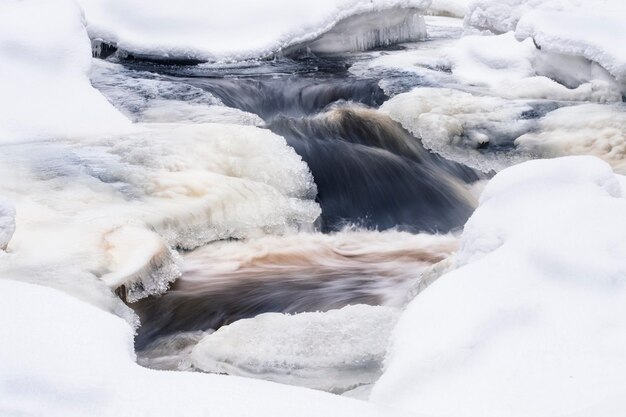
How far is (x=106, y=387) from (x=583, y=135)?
17.6ft

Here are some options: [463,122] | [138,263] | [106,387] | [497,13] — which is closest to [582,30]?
[463,122]

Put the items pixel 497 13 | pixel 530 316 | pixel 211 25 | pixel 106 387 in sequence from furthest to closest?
pixel 497 13
pixel 211 25
pixel 530 316
pixel 106 387

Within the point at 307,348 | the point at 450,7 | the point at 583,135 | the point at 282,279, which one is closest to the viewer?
the point at 307,348

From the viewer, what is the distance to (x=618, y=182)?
2971mm

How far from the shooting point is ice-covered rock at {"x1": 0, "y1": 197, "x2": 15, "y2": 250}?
11.8 feet

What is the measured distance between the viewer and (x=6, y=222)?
11.9 feet

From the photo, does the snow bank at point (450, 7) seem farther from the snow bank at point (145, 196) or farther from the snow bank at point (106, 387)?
the snow bank at point (106, 387)

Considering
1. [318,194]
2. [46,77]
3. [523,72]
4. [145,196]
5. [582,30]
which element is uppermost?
[582,30]

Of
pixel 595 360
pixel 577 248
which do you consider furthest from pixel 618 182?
pixel 595 360

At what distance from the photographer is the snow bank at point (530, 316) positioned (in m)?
1.96

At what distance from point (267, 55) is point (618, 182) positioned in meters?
5.73

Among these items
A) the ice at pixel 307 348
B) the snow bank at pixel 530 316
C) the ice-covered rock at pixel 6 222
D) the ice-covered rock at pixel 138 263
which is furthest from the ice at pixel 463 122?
the ice-covered rock at pixel 6 222

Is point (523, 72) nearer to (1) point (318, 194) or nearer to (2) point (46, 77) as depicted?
(1) point (318, 194)

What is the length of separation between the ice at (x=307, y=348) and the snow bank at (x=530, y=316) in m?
0.39
